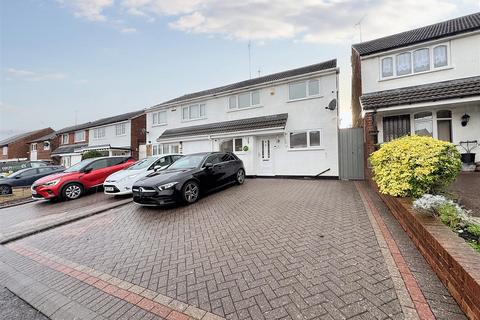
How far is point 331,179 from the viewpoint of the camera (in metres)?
11.6

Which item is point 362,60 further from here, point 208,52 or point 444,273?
point 444,273

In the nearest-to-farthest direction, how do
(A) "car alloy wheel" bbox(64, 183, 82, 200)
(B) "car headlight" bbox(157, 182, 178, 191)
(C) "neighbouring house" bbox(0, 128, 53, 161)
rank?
(B) "car headlight" bbox(157, 182, 178, 191) → (A) "car alloy wheel" bbox(64, 183, 82, 200) → (C) "neighbouring house" bbox(0, 128, 53, 161)

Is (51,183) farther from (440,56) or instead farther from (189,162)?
(440,56)

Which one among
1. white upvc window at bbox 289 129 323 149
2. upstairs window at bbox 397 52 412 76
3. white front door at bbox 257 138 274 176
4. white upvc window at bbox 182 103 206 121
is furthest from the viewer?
white upvc window at bbox 182 103 206 121

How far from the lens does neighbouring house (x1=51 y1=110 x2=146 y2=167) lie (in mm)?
24469

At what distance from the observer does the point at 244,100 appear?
50.8 feet

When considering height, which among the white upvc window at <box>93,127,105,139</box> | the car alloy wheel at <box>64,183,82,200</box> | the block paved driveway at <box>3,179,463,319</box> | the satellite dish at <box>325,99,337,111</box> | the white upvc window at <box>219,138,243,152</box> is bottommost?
the block paved driveway at <box>3,179,463,319</box>

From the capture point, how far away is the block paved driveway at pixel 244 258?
2.39 meters

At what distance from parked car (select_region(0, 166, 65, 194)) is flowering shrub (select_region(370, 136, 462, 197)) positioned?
19.3 metres

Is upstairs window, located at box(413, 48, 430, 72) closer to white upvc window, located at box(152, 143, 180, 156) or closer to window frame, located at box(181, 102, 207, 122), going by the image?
window frame, located at box(181, 102, 207, 122)

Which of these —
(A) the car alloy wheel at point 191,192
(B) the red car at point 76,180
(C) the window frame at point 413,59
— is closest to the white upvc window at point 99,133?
(B) the red car at point 76,180

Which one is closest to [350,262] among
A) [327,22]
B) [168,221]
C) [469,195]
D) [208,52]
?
[168,221]

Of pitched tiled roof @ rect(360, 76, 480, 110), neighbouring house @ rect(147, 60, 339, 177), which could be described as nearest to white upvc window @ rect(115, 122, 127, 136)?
neighbouring house @ rect(147, 60, 339, 177)

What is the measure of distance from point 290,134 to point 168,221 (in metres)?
9.42
